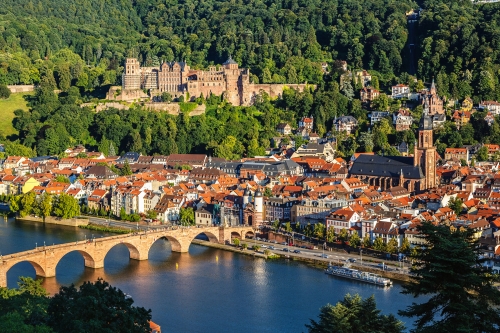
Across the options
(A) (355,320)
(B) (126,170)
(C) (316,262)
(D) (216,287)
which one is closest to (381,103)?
(B) (126,170)

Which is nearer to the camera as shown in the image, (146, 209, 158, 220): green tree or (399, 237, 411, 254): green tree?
(399, 237, 411, 254): green tree

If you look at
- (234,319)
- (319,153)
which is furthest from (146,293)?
(319,153)

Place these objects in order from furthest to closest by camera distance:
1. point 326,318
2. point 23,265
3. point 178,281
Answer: point 23,265
point 178,281
point 326,318

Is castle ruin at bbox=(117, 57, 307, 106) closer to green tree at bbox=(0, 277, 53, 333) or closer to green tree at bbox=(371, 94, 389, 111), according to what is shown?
green tree at bbox=(371, 94, 389, 111)

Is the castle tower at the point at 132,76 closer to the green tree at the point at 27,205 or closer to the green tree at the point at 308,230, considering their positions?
the green tree at the point at 27,205

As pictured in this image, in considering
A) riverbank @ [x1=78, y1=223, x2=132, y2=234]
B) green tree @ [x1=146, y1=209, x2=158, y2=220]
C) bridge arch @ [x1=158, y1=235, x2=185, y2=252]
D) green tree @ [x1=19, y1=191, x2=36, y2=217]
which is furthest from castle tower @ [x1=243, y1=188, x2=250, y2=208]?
green tree @ [x1=19, y1=191, x2=36, y2=217]

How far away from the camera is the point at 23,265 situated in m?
28.1

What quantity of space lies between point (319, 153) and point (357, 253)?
19.0 meters

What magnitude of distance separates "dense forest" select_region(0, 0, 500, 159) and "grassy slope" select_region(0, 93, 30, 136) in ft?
2.96

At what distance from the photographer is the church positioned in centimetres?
3994

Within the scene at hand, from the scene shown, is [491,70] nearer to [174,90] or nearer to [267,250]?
[174,90]

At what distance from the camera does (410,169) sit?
40250 mm

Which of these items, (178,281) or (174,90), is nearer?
(178,281)

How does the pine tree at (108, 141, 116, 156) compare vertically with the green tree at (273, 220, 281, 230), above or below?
above
